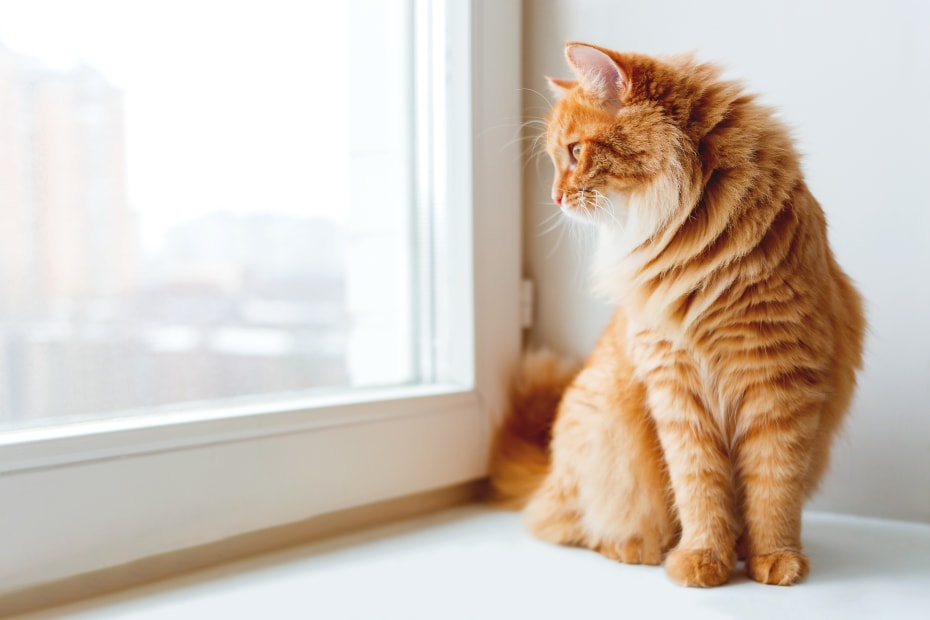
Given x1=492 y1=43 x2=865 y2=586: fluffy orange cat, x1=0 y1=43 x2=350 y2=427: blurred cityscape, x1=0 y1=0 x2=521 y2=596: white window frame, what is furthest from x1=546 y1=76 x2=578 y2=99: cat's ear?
x1=0 y1=43 x2=350 y2=427: blurred cityscape

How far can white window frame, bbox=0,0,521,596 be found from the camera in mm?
1027

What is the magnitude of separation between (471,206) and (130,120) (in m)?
0.68

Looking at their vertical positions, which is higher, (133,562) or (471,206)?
(471,206)

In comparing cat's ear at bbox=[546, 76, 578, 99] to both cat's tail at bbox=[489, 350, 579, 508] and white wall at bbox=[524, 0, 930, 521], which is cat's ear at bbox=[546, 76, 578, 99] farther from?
cat's tail at bbox=[489, 350, 579, 508]

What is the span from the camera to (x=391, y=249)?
5.42 ft

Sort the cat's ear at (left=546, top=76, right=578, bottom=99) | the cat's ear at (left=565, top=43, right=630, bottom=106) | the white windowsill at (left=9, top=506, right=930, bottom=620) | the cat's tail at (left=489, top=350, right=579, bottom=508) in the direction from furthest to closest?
the cat's tail at (left=489, top=350, right=579, bottom=508) → the cat's ear at (left=546, top=76, right=578, bottom=99) → the cat's ear at (left=565, top=43, right=630, bottom=106) → the white windowsill at (left=9, top=506, right=930, bottom=620)

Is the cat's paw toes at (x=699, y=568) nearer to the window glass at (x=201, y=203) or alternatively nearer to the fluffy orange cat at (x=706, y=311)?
the fluffy orange cat at (x=706, y=311)

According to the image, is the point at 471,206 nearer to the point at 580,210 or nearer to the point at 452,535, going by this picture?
the point at 580,210

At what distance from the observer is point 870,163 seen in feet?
4.62

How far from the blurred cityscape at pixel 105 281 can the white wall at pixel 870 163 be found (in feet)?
3.06

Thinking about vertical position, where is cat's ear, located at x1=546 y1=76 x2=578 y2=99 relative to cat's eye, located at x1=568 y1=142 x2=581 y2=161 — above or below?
above

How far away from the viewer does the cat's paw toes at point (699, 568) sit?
1104 mm

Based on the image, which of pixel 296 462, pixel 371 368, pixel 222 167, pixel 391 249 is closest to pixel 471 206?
pixel 391 249

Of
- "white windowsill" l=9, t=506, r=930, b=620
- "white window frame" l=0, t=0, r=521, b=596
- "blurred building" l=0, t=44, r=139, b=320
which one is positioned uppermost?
"blurred building" l=0, t=44, r=139, b=320
